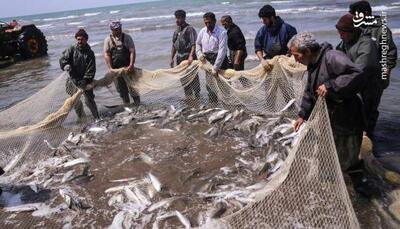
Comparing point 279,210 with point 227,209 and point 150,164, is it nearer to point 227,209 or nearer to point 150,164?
point 227,209

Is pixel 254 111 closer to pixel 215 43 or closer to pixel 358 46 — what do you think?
pixel 215 43

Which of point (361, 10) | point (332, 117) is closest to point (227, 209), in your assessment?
point (332, 117)

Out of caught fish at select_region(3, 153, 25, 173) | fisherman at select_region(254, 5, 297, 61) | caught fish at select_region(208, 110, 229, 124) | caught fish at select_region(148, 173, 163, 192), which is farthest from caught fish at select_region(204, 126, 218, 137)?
caught fish at select_region(3, 153, 25, 173)

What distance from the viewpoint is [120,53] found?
958 centimetres

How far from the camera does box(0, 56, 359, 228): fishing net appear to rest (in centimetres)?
436

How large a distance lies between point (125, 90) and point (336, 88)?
22.1 ft

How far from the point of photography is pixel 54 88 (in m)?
9.02

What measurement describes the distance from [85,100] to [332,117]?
6462 mm

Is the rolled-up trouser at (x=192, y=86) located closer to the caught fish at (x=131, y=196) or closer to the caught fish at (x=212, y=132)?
the caught fish at (x=212, y=132)

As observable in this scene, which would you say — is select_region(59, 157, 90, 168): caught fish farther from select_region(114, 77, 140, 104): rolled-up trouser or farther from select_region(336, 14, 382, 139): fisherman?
select_region(336, 14, 382, 139): fisherman

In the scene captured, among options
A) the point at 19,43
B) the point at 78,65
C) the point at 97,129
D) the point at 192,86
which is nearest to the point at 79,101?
the point at 78,65

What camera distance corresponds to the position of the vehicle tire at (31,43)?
22.5 m

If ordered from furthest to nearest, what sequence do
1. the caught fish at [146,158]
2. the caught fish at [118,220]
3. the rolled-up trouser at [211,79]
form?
the rolled-up trouser at [211,79] → the caught fish at [146,158] → the caught fish at [118,220]

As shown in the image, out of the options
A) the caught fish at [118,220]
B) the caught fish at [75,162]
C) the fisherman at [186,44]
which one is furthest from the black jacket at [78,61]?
the caught fish at [118,220]
